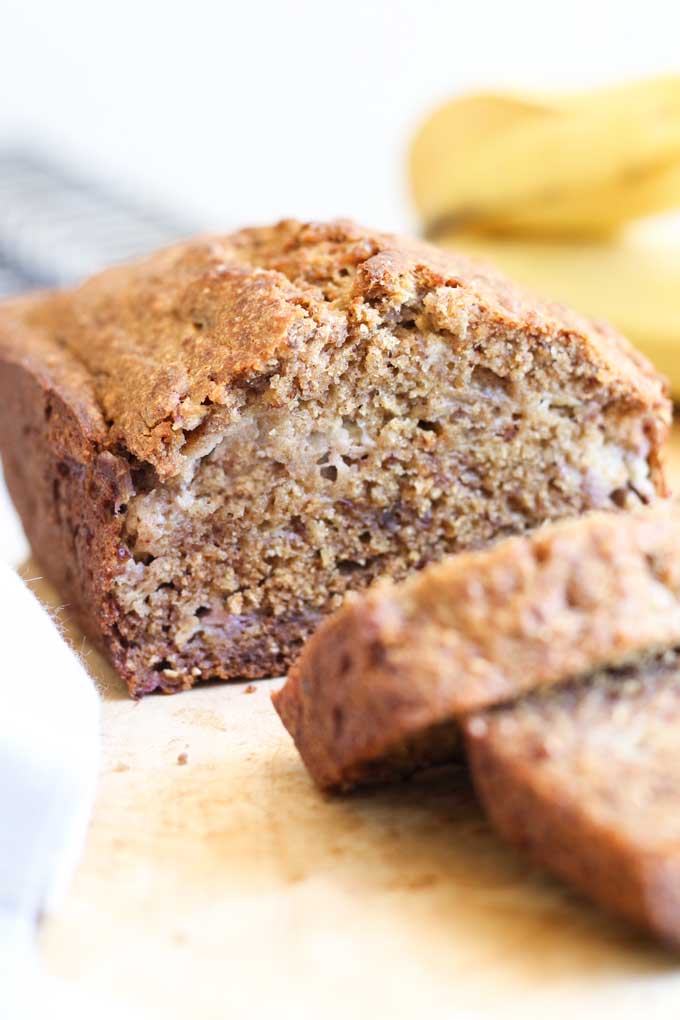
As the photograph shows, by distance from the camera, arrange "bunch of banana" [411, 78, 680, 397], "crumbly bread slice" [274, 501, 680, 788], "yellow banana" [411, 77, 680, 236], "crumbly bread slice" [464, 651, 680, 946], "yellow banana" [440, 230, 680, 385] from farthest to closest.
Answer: "yellow banana" [411, 77, 680, 236], "bunch of banana" [411, 78, 680, 397], "yellow banana" [440, 230, 680, 385], "crumbly bread slice" [274, 501, 680, 788], "crumbly bread slice" [464, 651, 680, 946]

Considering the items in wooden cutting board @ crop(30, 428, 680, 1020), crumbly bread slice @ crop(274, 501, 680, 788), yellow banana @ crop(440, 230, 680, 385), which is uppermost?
crumbly bread slice @ crop(274, 501, 680, 788)

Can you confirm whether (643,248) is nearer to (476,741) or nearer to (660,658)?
(660,658)

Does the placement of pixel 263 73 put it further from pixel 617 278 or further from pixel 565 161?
pixel 617 278

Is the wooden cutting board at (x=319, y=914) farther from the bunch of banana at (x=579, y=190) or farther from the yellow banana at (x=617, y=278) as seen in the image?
the bunch of banana at (x=579, y=190)

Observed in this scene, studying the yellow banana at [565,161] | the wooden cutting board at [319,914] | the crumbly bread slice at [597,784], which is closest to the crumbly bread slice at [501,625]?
the crumbly bread slice at [597,784]

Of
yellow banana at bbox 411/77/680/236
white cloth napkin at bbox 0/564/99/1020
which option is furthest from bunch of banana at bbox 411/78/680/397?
white cloth napkin at bbox 0/564/99/1020

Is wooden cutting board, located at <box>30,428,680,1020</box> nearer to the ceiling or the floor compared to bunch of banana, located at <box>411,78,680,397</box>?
nearer to the floor

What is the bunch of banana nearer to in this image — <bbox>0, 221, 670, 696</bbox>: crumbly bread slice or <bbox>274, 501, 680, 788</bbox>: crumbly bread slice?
<bbox>0, 221, 670, 696</bbox>: crumbly bread slice
